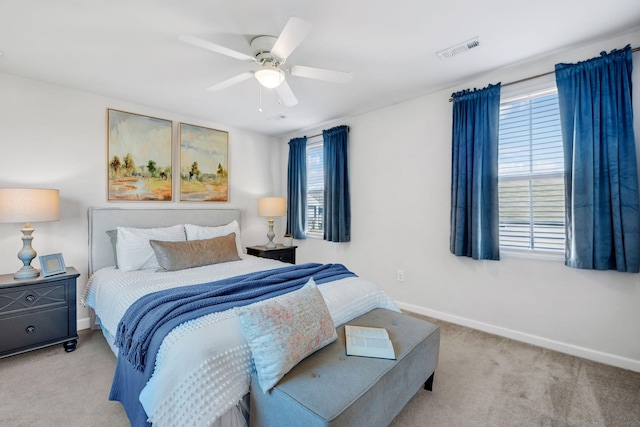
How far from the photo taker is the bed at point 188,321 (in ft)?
4.32

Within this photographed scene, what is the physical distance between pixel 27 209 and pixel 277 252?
8.58 feet

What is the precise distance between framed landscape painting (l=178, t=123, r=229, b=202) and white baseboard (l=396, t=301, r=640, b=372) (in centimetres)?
306

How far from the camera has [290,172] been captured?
4.75 m

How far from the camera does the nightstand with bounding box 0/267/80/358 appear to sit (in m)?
2.36

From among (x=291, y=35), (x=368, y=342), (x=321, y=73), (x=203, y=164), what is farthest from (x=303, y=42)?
(x=203, y=164)

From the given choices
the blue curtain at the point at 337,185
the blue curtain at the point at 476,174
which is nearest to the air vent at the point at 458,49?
the blue curtain at the point at 476,174

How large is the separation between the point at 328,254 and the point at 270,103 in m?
2.24

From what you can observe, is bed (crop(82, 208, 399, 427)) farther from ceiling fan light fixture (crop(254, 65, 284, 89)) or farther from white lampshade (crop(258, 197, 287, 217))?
ceiling fan light fixture (crop(254, 65, 284, 89))

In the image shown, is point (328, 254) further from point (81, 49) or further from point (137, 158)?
point (81, 49)

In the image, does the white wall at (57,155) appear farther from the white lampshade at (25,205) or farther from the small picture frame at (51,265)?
the white lampshade at (25,205)

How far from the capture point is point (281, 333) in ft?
4.72

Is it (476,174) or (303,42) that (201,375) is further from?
(476,174)

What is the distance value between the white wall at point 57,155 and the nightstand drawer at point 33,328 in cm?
56

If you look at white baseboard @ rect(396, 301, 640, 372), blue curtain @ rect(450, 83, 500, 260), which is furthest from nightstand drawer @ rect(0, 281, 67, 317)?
blue curtain @ rect(450, 83, 500, 260)
